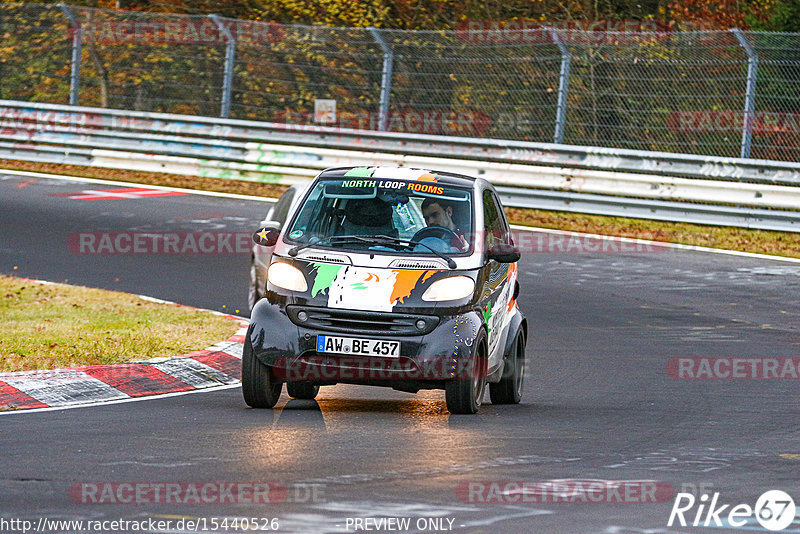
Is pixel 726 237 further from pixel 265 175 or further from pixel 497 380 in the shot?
pixel 497 380

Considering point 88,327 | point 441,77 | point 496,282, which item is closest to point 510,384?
point 496,282

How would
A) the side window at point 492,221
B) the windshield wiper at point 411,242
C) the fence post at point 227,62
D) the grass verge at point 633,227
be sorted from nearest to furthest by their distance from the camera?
the windshield wiper at point 411,242
the side window at point 492,221
the grass verge at point 633,227
the fence post at point 227,62

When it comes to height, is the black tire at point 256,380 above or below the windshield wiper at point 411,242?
below

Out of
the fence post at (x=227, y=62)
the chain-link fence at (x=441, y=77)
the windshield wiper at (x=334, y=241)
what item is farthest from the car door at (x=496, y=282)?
the fence post at (x=227, y=62)

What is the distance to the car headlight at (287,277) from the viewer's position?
8844mm

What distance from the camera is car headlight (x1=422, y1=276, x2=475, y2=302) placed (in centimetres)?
873

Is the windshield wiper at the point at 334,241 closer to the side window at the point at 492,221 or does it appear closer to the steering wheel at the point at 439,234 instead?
the steering wheel at the point at 439,234

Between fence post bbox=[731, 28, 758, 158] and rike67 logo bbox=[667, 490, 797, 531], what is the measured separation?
13775mm

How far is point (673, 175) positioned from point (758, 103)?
166 centimetres

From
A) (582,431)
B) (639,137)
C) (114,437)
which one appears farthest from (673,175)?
(114,437)

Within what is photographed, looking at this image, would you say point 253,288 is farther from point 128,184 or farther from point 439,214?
point 128,184

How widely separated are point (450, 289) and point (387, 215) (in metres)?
0.88

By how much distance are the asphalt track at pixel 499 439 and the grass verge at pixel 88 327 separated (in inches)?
36.0

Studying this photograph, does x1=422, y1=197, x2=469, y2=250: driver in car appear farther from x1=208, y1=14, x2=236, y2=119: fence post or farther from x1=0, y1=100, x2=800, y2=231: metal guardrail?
x1=208, y1=14, x2=236, y2=119: fence post
